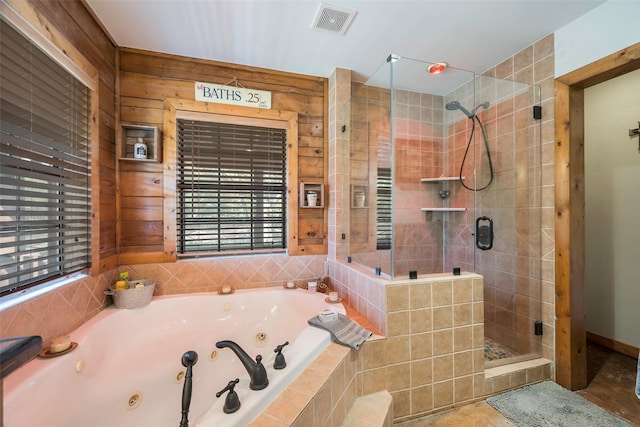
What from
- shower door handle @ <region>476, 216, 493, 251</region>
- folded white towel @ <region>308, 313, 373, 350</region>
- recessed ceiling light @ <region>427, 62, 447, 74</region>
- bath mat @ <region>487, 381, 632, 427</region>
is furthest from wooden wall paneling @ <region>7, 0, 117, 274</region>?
shower door handle @ <region>476, 216, 493, 251</region>

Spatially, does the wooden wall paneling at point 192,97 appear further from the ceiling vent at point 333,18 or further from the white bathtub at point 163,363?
the ceiling vent at point 333,18

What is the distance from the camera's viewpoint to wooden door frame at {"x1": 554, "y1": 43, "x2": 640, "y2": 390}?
1.86 m

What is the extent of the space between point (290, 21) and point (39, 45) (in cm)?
137

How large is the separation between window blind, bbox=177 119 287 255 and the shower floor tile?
1.91m

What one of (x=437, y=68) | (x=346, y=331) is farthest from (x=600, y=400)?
(x=437, y=68)

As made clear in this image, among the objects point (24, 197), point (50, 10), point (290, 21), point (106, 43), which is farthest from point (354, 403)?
point (106, 43)

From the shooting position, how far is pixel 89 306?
1747 mm

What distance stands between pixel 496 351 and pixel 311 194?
201cm

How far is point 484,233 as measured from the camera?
2.33m

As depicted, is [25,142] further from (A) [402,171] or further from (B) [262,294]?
(A) [402,171]

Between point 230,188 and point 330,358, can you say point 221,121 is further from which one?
point 330,358

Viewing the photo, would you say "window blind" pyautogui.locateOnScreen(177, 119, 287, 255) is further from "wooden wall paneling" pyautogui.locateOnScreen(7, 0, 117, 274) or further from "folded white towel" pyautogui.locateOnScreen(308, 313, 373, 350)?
"folded white towel" pyautogui.locateOnScreen(308, 313, 373, 350)

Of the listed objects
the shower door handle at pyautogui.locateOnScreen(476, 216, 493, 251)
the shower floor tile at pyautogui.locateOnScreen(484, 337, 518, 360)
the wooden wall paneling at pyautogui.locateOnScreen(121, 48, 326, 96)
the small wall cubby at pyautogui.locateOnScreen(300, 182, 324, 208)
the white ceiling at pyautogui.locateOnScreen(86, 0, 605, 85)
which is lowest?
the shower floor tile at pyautogui.locateOnScreen(484, 337, 518, 360)

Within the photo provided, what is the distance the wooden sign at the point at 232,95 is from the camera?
90.2 inches
